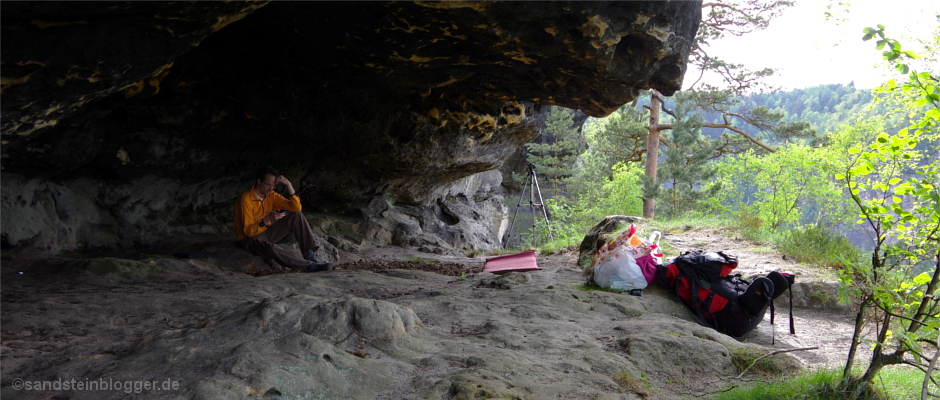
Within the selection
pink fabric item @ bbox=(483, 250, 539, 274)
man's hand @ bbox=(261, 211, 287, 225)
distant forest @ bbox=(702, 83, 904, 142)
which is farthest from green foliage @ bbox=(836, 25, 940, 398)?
distant forest @ bbox=(702, 83, 904, 142)

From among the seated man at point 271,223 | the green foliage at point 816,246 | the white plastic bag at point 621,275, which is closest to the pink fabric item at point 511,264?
the white plastic bag at point 621,275

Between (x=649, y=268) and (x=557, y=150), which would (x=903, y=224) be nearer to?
(x=649, y=268)

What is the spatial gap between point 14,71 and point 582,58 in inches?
204

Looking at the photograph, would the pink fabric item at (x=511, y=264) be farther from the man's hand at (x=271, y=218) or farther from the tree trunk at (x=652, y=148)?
the tree trunk at (x=652, y=148)

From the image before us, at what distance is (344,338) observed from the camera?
3.03 meters

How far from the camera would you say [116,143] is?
688cm

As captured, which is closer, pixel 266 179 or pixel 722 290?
pixel 722 290

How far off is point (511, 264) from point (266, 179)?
161 inches

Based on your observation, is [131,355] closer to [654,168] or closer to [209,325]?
[209,325]

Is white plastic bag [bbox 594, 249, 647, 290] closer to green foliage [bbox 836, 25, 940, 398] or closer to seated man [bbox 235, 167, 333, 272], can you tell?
green foliage [bbox 836, 25, 940, 398]

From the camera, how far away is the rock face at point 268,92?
12.1 ft

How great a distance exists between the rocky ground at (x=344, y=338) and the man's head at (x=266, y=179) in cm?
150

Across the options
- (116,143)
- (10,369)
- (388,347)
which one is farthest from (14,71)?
(116,143)

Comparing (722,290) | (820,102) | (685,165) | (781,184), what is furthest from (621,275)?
(820,102)
